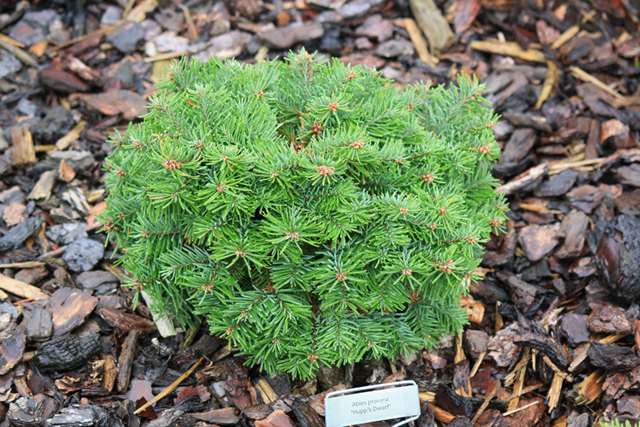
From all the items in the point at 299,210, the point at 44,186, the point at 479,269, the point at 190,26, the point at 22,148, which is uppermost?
the point at 299,210

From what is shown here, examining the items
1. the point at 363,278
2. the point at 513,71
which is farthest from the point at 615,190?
the point at 363,278

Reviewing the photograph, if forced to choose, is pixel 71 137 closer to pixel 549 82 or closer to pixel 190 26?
pixel 190 26

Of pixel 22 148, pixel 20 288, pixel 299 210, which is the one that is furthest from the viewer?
pixel 22 148

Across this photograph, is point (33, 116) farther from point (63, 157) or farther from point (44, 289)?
point (44, 289)

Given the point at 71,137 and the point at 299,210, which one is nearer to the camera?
the point at 299,210

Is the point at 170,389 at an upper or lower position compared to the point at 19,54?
lower

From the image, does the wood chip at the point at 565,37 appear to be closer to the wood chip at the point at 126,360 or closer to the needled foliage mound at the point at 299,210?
the needled foliage mound at the point at 299,210

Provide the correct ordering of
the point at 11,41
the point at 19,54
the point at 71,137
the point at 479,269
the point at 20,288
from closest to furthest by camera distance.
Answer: the point at 20,288, the point at 479,269, the point at 71,137, the point at 19,54, the point at 11,41

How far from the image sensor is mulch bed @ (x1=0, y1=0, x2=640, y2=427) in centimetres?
241

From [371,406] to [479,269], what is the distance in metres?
1.21

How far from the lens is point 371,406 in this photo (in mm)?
2178

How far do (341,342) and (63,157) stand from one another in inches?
101

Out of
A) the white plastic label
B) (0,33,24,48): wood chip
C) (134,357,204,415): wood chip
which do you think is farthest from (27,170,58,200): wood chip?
the white plastic label

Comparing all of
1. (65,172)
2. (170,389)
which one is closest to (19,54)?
(65,172)
